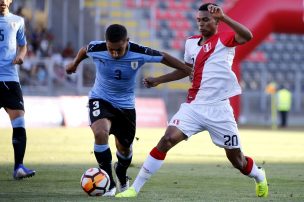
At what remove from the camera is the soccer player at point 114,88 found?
959 centimetres

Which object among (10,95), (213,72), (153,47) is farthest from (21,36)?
(153,47)

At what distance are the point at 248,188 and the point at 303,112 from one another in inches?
1128

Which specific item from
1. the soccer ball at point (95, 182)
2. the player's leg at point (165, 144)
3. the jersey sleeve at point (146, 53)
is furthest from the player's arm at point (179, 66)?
the soccer ball at point (95, 182)

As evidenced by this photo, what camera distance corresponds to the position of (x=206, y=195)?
31.8 ft

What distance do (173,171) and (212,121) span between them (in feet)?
13.0

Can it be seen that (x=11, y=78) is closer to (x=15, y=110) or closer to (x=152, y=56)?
(x=15, y=110)

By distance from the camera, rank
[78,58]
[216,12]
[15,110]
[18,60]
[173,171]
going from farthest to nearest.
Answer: [173,171]
[15,110]
[18,60]
[78,58]
[216,12]

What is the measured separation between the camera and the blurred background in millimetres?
28578

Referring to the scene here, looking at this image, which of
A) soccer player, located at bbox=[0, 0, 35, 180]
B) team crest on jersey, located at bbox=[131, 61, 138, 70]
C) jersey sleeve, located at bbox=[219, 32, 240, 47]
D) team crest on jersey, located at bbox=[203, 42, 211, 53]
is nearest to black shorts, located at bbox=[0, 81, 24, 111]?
soccer player, located at bbox=[0, 0, 35, 180]

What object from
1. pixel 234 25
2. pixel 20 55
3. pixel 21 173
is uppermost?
pixel 234 25

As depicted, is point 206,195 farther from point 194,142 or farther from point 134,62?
point 194,142

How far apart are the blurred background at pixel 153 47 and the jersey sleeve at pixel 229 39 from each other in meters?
17.0

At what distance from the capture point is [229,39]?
957 centimetres

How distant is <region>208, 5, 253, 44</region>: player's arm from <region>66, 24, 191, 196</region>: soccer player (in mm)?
862
